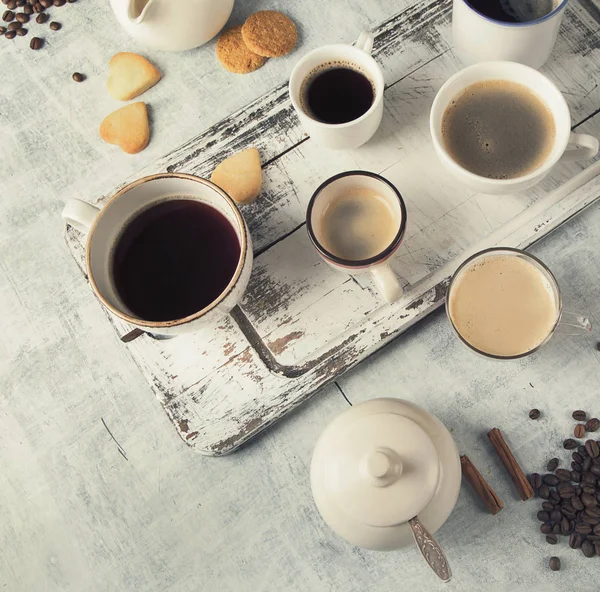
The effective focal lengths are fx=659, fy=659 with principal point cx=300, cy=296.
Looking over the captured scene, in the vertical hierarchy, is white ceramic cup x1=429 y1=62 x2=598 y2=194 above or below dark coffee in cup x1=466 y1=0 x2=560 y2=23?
below

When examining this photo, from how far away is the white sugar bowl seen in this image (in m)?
0.94

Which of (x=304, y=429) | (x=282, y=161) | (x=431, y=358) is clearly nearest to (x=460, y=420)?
(x=431, y=358)

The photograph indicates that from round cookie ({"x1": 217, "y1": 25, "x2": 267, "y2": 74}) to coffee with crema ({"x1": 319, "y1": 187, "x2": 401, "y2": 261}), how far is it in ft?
1.20

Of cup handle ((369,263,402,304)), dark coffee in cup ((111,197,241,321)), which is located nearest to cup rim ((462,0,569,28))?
cup handle ((369,263,402,304))

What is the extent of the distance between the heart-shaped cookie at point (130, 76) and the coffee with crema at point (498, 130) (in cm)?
59

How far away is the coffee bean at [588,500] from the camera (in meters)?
1.16

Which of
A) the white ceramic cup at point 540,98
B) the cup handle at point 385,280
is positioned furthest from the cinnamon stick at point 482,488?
the white ceramic cup at point 540,98

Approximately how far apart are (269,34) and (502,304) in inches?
26.9

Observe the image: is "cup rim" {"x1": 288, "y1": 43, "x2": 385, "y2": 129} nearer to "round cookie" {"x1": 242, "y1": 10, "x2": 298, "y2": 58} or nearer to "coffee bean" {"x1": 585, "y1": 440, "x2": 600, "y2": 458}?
"round cookie" {"x1": 242, "y1": 10, "x2": 298, "y2": 58}

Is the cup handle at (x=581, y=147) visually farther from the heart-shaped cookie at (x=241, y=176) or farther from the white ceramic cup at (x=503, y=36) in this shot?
the heart-shaped cookie at (x=241, y=176)

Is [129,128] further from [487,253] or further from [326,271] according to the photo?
[487,253]

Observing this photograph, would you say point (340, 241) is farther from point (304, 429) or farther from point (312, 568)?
point (312, 568)

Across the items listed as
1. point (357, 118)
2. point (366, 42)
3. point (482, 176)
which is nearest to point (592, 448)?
point (482, 176)

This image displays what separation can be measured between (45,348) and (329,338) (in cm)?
57
